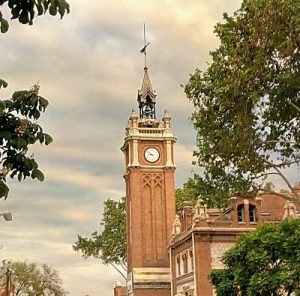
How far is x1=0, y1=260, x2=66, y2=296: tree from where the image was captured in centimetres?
8488

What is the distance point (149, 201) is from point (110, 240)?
6.27 m

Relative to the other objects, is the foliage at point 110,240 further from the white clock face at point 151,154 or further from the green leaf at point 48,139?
the green leaf at point 48,139

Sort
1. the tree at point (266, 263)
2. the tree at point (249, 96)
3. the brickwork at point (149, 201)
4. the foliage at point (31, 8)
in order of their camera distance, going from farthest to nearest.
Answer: the brickwork at point (149, 201) < the tree at point (266, 263) < the tree at point (249, 96) < the foliage at point (31, 8)

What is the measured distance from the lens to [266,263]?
28.0 meters

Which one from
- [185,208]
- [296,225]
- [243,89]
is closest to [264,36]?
[243,89]

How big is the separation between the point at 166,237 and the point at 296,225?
4265cm

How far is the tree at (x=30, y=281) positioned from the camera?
3342 inches

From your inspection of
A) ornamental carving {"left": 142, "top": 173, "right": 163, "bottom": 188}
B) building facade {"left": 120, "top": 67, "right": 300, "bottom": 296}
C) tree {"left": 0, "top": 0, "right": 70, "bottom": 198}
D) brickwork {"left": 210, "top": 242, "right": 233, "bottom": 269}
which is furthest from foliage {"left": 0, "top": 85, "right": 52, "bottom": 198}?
ornamental carving {"left": 142, "top": 173, "right": 163, "bottom": 188}

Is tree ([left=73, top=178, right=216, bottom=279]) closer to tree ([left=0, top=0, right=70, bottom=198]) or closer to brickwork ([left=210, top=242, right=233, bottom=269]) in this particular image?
brickwork ([left=210, top=242, right=233, bottom=269])

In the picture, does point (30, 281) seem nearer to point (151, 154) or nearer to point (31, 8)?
point (151, 154)

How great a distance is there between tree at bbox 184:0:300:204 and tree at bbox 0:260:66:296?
215 feet

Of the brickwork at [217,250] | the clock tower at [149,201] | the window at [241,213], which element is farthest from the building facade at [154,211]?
the brickwork at [217,250]

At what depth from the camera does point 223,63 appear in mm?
22250

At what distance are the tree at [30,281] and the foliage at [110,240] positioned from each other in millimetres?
18198
